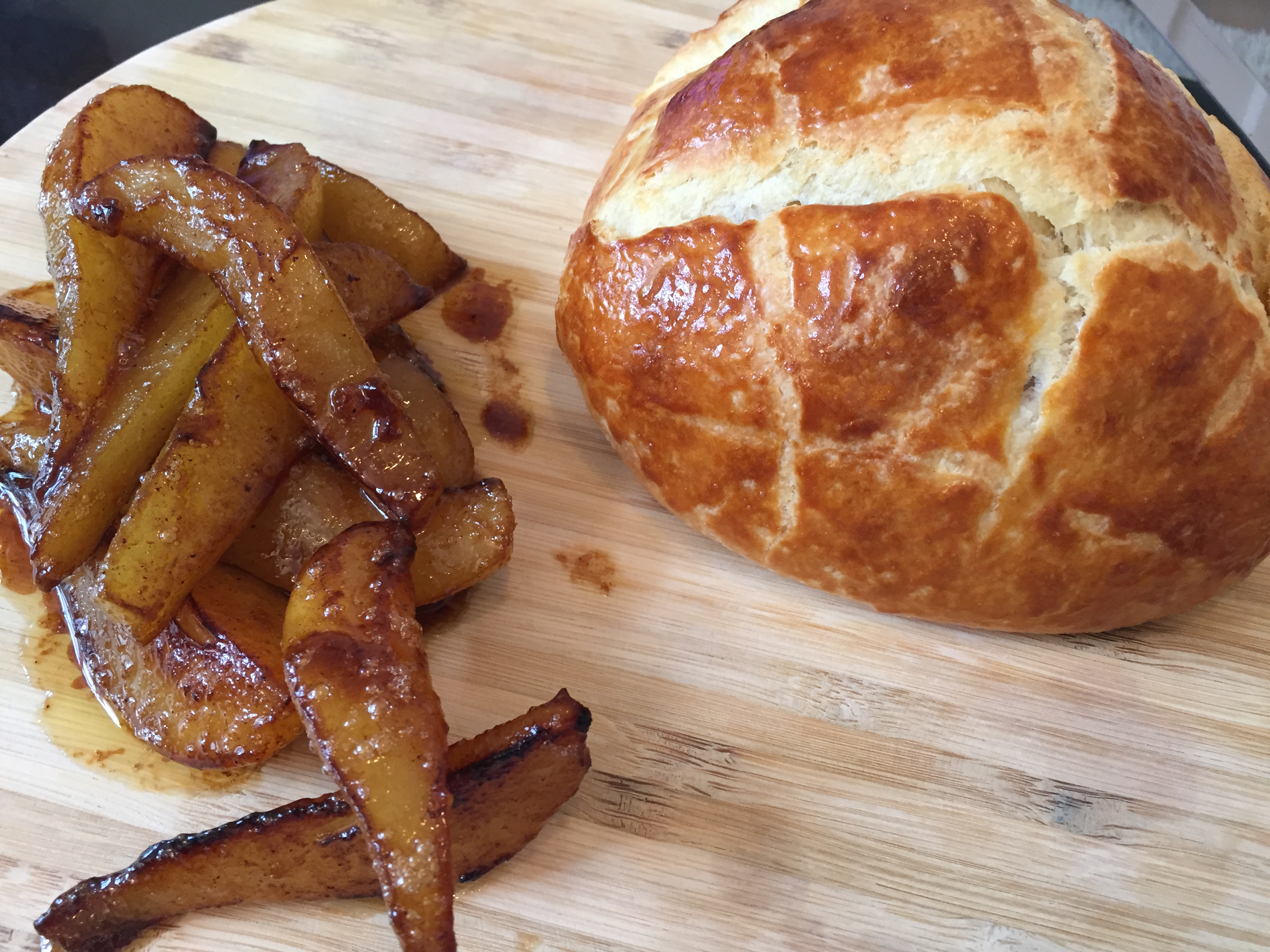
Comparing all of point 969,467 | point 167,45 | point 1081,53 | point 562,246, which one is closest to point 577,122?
point 562,246

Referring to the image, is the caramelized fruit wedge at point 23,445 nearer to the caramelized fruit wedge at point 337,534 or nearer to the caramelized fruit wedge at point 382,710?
the caramelized fruit wedge at point 337,534

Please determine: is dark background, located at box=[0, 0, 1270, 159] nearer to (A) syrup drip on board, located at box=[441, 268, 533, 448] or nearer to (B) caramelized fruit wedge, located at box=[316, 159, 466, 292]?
(B) caramelized fruit wedge, located at box=[316, 159, 466, 292]

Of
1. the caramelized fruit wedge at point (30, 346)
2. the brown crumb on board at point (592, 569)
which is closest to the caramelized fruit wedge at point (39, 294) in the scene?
the caramelized fruit wedge at point (30, 346)

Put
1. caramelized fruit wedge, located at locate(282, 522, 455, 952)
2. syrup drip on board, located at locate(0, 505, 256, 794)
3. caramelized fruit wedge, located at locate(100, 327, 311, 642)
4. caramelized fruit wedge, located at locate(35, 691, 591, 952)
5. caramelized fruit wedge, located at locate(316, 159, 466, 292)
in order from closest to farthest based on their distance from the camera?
caramelized fruit wedge, located at locate(282, 522, 455, 952) < caramelized fruit wedge, located at locate(35, 691, 591, 952) < caramelized fruit wedge, located at locate(100, 327, 311, 642) < syrup drip on board, located at locate(0, 505, 256, 794) < caramelized fruit wedge, located at locate(316, 159, 466, 292)

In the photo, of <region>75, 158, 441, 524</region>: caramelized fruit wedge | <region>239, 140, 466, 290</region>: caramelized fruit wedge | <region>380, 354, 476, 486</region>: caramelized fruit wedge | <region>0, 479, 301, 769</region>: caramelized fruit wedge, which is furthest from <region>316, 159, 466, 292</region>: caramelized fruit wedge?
<region>0, 479, 301, 769</region>: caramelized fruit wedge

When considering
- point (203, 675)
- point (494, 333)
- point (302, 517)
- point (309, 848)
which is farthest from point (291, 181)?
point (309, 848)
